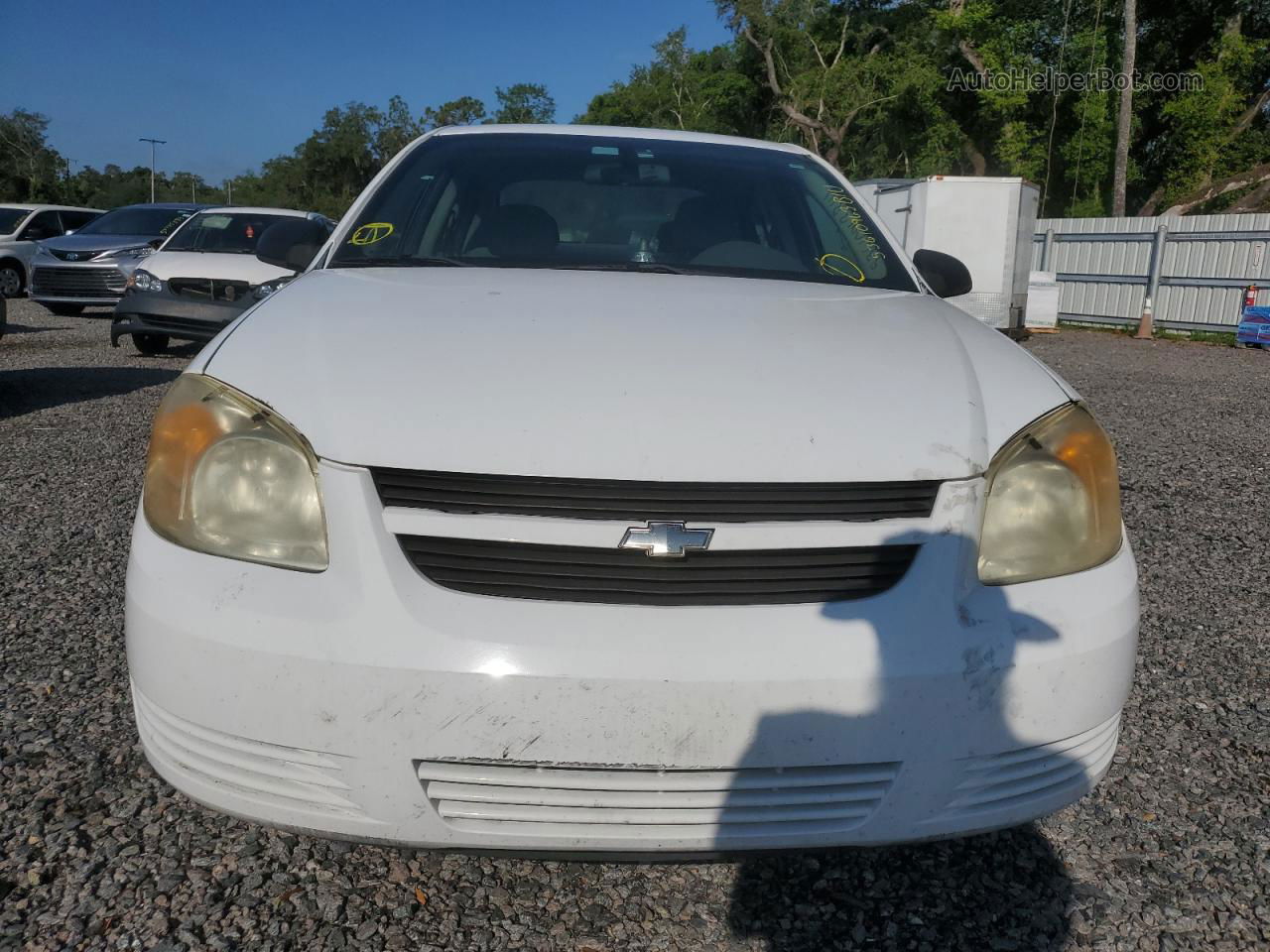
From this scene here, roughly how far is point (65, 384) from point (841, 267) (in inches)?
315

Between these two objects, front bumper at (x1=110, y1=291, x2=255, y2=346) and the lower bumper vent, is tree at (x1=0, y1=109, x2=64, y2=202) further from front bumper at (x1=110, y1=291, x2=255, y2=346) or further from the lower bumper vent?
the lower bumper vent

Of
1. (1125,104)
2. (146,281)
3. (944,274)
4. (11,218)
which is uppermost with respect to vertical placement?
(1125,104)

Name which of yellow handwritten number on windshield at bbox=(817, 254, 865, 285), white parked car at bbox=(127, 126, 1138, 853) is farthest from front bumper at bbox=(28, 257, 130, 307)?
white parked car at bbox=(127, 126, 1138, 853)

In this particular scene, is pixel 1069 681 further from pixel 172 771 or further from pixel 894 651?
pixel 172 771

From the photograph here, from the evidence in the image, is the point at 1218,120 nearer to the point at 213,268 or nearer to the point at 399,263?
the point at 213,268

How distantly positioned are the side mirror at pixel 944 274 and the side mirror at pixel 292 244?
5.69 feet

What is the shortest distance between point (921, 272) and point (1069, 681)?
5.51ft

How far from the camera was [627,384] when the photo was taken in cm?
170

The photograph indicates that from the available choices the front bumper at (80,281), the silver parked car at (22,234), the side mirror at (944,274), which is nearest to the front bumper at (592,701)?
the side mirror at (944,274)

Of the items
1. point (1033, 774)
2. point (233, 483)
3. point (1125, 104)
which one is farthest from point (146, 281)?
point (1125, 104)

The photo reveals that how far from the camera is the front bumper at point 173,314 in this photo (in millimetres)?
9328

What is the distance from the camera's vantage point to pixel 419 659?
147cm

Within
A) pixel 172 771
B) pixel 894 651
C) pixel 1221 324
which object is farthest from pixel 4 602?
pixel 1221 324

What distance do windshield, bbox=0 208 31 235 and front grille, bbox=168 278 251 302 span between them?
9.63 metres
